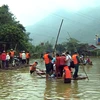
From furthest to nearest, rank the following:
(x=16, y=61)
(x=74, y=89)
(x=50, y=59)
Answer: (x=16, y=61) → (x=50, y=59) → (x=74, y=89)

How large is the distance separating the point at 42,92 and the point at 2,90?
5.55 ft

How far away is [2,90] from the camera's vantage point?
12016 millimetres

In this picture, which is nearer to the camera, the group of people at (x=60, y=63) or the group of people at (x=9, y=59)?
the group of people at (x=60, y=63)

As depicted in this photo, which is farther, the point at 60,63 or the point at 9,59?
the point at 9,59

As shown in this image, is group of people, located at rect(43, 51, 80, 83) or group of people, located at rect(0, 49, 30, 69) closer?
group of people, located at rect(43, 51, 80, 83)

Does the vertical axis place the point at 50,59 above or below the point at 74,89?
above

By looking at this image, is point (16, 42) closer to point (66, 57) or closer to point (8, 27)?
point (8, 27)

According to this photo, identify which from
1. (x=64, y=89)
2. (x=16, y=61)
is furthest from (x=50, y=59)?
(x=16, y=61)

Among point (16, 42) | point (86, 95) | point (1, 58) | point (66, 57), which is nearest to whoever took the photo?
point (86, 95)

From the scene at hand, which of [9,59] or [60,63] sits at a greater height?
[9,59]

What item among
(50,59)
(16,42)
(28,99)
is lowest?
(28,99)

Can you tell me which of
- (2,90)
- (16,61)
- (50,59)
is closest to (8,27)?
(16,61)

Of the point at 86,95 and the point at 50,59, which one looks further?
the point at 50,59

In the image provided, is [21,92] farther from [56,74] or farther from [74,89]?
[56,74]
